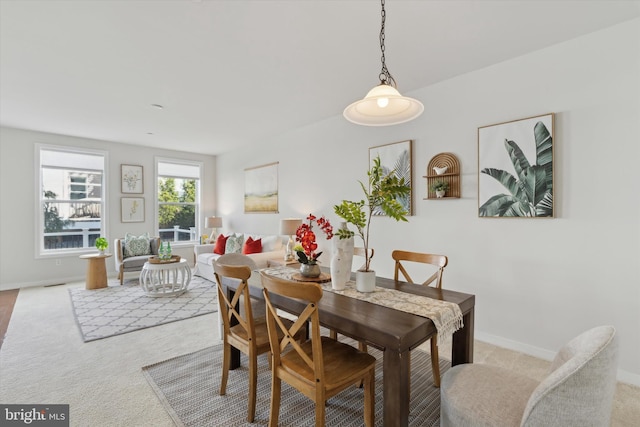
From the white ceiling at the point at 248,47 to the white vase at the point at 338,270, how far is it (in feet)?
5.52

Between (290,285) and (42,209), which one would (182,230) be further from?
(290,285)

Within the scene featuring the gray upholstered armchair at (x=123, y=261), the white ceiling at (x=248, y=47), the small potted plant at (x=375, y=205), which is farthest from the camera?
the gray upholstered armchair at (x=123, y=261)

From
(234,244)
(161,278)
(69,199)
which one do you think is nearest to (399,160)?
(234,244)

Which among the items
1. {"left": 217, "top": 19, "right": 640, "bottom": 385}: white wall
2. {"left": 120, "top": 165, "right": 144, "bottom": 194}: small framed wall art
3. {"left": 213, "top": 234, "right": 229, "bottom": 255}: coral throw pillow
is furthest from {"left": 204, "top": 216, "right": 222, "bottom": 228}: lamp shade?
{"left": 217, "top": 19, "right": 640, "bottom": 385}: white wall

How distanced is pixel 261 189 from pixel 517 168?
4.34m

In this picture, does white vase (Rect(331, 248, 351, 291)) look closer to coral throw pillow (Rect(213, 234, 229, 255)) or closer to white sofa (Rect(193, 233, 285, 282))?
white sofa (Rect(193, 233, 285, 282))

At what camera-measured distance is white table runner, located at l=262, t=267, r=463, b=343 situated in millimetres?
1522

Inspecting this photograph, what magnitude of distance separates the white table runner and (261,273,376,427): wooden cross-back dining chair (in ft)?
1.05

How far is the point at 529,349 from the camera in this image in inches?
107

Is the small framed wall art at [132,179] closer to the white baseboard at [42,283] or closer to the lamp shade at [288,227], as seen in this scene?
the white baseboard at [42,283]

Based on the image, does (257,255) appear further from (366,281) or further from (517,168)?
(517,168)

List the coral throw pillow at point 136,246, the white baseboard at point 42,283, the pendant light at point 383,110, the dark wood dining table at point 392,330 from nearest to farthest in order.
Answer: the dark wood dining table at point 392,330 → the pendant light at point 383,110 → the white baseboard at point 42,283 → the coral throw pillow at point 136,246

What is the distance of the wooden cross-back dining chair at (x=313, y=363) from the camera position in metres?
1.40

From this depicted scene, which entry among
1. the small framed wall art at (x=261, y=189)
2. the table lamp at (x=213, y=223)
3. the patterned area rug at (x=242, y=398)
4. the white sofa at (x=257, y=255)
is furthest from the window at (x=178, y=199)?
the patterned area rug at (x=242, y=398)
